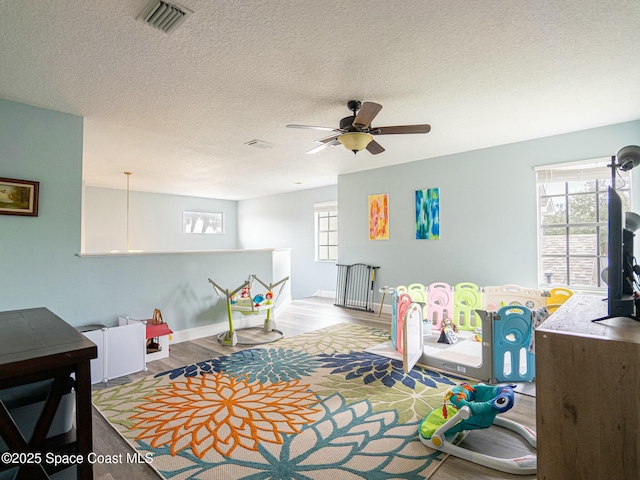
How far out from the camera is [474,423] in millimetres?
1992

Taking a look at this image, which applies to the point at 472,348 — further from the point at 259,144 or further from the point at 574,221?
the point at 259,144

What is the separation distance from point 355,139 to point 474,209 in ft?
8.80

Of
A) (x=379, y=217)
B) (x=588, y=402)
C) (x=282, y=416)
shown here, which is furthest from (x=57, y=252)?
(x=379, y=217)

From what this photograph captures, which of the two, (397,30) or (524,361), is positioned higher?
(397,30)

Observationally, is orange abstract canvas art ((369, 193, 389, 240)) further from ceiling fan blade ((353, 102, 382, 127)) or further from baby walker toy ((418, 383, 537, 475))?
baby walker toy ((418, 383, 537, 475))

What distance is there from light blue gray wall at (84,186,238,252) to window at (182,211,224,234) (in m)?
0.11

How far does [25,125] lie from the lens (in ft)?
10.3

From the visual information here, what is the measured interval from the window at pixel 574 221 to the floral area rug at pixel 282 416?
2.40m

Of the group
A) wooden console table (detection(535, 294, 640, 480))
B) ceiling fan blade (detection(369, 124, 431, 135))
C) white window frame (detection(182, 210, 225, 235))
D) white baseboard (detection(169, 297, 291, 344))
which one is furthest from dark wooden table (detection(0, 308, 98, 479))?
white window frame (detection(182, 210, 225, 235))

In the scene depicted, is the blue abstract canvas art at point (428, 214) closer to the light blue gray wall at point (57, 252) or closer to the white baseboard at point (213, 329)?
the white baseboard at point (213, 329)

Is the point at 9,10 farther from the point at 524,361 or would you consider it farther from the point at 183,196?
the point at 183,196

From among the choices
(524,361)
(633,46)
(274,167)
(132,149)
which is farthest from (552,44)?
(132,149)

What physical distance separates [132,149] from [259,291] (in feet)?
8.64

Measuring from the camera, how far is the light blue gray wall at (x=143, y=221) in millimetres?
7535
